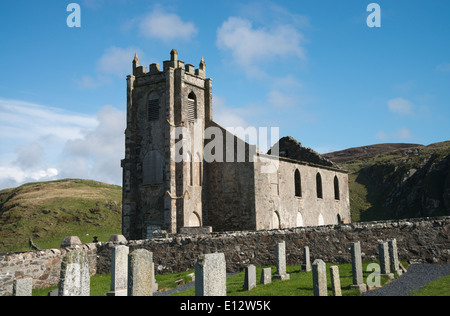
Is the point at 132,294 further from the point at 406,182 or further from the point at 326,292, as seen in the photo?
the point at 406,182

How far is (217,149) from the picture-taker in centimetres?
3316

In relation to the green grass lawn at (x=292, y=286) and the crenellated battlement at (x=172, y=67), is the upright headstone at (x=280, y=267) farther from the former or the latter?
the crenellated battlement at (x=172, y=67)

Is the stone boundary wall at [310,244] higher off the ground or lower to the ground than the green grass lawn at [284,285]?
higher

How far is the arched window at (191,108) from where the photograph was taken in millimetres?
33344

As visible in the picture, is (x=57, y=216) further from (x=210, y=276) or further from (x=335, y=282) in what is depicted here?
(x=210, y=276)

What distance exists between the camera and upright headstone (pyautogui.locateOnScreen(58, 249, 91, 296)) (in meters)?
9.56

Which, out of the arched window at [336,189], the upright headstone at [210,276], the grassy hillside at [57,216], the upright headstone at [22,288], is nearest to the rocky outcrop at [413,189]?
the arched window at [336,189]

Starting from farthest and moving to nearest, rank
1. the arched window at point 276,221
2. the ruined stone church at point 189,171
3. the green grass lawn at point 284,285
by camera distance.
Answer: the arched window at point 276,221, the ruined stone church at point 189,171, the green grass lawn at point 284,285

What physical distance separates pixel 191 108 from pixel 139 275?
25407mm

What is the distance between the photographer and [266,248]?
17922 millimetres

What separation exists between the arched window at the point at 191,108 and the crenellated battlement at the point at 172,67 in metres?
1.81

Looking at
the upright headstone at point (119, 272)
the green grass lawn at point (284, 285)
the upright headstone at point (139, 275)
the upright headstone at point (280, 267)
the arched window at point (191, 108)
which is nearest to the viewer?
the upright headstone at point (139, 275)
